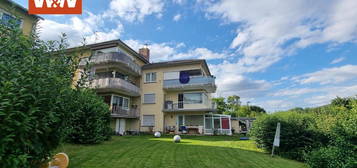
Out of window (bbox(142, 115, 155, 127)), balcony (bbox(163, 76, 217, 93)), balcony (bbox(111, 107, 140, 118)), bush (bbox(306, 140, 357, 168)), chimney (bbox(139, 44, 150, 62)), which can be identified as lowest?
bush (bbox(306, 140, 357, 168))

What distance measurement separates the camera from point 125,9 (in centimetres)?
1105

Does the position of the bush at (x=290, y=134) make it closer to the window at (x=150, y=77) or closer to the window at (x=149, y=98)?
the window at (x=149, y=98)

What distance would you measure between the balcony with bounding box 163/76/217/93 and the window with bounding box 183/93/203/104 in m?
0.86

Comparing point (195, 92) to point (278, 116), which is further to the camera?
point (195, 92)

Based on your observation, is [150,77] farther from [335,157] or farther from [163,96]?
[335,157]

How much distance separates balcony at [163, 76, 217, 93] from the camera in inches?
852

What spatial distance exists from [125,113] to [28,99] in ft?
62.7

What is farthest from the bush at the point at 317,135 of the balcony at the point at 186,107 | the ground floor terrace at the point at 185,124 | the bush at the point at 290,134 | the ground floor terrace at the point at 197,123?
the ground floor terrace at the point at 185,124

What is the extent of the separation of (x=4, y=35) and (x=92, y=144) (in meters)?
8.63

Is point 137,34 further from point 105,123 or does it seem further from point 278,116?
point 278,116

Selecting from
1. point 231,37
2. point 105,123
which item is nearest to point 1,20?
point 105,123

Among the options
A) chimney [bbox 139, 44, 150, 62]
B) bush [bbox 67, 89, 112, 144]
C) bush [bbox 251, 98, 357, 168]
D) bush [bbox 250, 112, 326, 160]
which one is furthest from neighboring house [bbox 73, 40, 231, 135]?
bush [bbox 251, 98, 357, 168]

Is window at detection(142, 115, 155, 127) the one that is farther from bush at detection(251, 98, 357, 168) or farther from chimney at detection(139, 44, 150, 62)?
bush at detection(251, 98, 357, 168)

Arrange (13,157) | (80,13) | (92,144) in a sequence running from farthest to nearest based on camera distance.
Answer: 1. (92,144)
2. (80,13)
3. (13,157)
